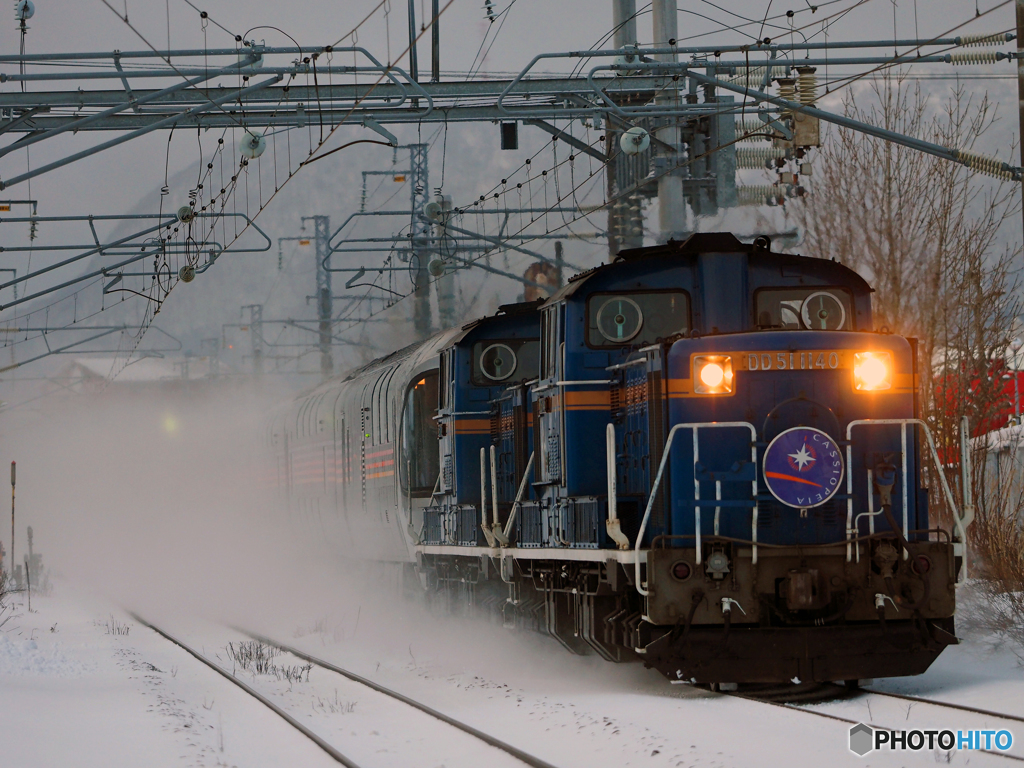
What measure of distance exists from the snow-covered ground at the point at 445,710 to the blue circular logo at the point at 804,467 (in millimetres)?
1514

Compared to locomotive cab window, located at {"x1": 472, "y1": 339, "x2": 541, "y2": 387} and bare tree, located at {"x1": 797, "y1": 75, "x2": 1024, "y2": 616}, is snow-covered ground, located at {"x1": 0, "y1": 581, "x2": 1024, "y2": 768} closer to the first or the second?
locomotive cab window, located at {"x1": 472, "y1": 339, "x2": 541, "y2": 387}

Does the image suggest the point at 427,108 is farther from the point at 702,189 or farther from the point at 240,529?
the point at 240,529

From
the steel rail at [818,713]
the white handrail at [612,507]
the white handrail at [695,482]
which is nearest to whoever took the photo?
the steel rail at [818,713]

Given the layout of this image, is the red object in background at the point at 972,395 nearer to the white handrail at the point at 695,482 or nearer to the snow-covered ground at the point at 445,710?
the snow-covered ground at the point at 445,710

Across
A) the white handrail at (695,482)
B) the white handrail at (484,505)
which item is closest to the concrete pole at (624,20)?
the white handrail at (484,505)

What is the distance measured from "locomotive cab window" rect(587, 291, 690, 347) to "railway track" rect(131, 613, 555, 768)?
3.36m

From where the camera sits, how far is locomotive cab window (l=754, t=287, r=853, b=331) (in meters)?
10.8

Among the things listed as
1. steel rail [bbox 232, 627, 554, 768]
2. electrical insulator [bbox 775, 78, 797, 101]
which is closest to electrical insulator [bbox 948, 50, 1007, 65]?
electrical insulator [bbox 775, 78, 797, 101]

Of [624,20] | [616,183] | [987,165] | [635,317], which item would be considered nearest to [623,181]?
[616,183]

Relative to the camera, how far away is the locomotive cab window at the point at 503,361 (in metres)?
14.6

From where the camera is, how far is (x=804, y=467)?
960 cm

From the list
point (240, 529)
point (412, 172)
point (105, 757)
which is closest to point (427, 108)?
point (105, 757)

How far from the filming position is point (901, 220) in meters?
17.9

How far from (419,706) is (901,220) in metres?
10.4
